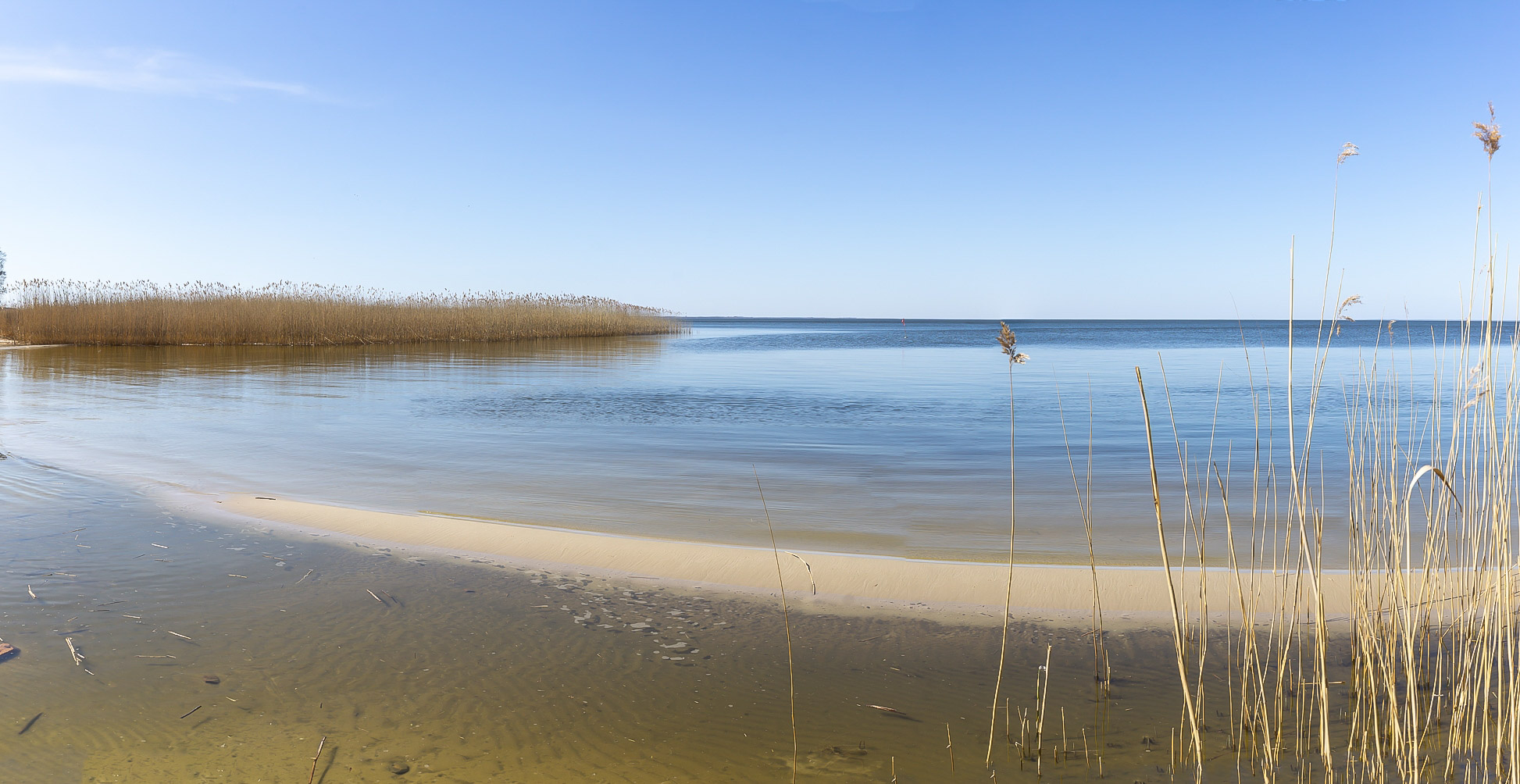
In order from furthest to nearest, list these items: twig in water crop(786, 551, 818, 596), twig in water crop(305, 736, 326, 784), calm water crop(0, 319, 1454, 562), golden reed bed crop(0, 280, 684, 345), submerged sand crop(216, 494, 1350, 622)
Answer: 1. golden reed bed crop(0, 280, 684, 345)
2. calm water crop(0, 319, 1454, 562)
3. twig in water crop(786, 551, 818, 596)
4. submerged sand crop(216, 494, 1350, 622)
5. twig in water crop(305, 736, 326, 784)

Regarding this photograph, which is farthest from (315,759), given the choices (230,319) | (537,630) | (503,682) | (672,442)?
(230,319)

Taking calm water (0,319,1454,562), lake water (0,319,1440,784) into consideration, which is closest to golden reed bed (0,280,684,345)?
calm water (0,319,1454,562)

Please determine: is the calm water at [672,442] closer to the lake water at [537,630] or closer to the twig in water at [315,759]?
the lake water at [537,630]

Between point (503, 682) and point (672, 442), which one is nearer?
point (503, 682)

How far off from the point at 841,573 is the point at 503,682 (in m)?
1.77

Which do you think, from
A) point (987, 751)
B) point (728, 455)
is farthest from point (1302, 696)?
point (728, 455)

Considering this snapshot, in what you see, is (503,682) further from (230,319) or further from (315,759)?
(230,319)

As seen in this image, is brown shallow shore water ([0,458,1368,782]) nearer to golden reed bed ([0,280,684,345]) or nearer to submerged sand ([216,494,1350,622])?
submerged sand ([216,494,1350,622])

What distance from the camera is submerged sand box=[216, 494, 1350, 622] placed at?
3682 mm

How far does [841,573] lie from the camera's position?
160 inches

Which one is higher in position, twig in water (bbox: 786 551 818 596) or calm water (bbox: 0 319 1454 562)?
calm water (bbox: 0 319 1454 562)

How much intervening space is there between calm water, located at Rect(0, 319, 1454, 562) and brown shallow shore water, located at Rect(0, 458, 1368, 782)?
127cm

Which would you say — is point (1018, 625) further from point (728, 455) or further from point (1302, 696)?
point (728, 455)

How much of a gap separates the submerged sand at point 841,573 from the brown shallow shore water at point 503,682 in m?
0.23
